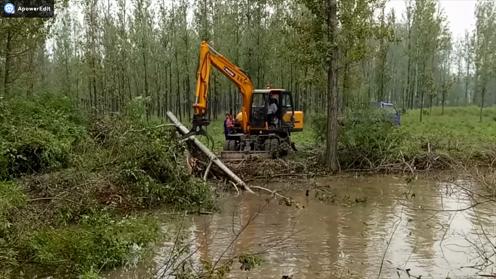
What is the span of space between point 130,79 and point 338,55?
2309cm

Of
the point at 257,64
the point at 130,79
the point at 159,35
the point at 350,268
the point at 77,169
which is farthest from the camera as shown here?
the point at 130,79

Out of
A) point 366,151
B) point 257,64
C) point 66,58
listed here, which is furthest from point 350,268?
point 66,58

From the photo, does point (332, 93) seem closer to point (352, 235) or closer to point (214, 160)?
point (214, 160)

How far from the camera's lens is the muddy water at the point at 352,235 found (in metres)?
7.51

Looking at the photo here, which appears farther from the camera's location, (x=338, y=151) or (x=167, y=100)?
(x=167, y=100)

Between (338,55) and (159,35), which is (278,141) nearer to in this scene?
(338,55)

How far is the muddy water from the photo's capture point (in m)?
7.51

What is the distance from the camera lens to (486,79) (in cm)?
3244

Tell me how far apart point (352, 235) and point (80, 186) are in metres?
5.04

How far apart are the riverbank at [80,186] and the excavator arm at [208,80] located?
2963 millimetres

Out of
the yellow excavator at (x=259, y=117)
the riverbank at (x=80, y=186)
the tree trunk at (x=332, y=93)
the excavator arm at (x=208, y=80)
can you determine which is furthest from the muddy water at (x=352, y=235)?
the yellow excavator at (x=259, y=117)

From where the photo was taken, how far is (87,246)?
709 cm

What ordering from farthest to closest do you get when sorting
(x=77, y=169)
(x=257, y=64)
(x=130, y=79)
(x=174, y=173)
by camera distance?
1. (x=130, y=79)
2. (x=257, y=64)
3. (x=174, y=173)
4. (x=77, y=169)

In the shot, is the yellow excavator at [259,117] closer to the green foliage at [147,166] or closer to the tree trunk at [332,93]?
the tree trunk at [332,93]
